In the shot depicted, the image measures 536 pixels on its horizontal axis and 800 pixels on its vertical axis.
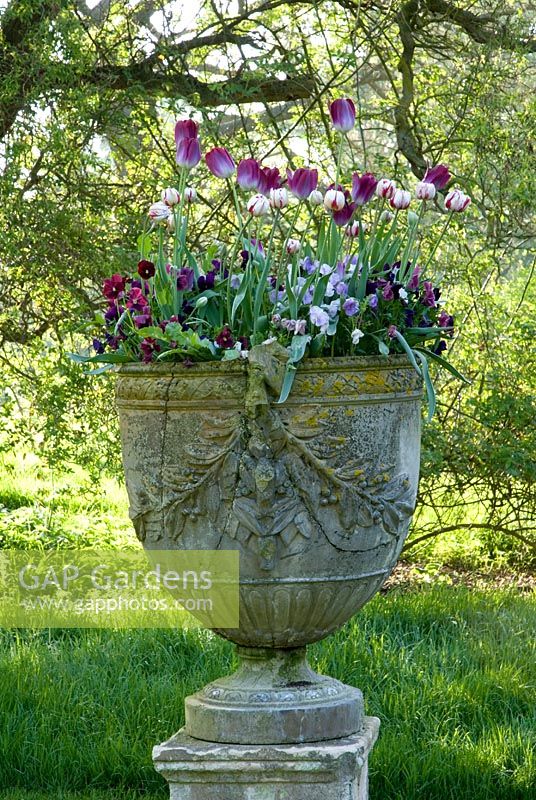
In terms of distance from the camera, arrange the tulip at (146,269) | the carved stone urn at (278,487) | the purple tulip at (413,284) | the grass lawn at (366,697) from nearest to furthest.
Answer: the carved stone urn at (278,487) → the tulip at (146,269) → the purple tulip at (413,284) → the grass lawn at (366,697)

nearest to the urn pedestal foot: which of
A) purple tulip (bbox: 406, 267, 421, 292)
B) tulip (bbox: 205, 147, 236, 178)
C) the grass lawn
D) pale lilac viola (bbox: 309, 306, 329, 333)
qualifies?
the grass lawn

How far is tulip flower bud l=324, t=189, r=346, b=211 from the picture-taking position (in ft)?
7.61

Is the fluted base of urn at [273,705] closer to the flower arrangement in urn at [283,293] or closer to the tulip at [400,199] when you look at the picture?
the flower arrangement in urn at [283,293]

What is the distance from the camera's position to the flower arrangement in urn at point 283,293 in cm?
235

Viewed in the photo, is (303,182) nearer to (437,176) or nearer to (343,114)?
(343,114)

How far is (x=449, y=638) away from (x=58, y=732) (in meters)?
1.56

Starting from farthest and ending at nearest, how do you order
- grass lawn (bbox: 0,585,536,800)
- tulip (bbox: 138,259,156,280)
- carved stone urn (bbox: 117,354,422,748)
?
grass lawn (bbox: 0,585,536,800) → tulip (bbox: 138,259,156,280) → carved stone urn (bbox: 117,354,422,748)

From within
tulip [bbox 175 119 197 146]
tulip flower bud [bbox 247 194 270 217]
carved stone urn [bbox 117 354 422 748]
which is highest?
tulip [bbox 175 119 197 146]

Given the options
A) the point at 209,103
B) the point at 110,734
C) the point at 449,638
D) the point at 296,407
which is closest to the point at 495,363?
the point at 449,638

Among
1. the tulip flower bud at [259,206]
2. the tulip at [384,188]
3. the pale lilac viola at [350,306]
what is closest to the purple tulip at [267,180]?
the tulip flower bud at [259,206]

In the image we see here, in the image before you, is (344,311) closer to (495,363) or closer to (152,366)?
(152,366)

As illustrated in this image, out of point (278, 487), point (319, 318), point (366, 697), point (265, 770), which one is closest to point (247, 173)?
point (319, 318)

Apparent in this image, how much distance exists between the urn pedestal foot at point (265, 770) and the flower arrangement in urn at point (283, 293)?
80 cm

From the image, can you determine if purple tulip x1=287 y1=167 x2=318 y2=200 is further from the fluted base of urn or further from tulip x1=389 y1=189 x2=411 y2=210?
the fluted base of urn
